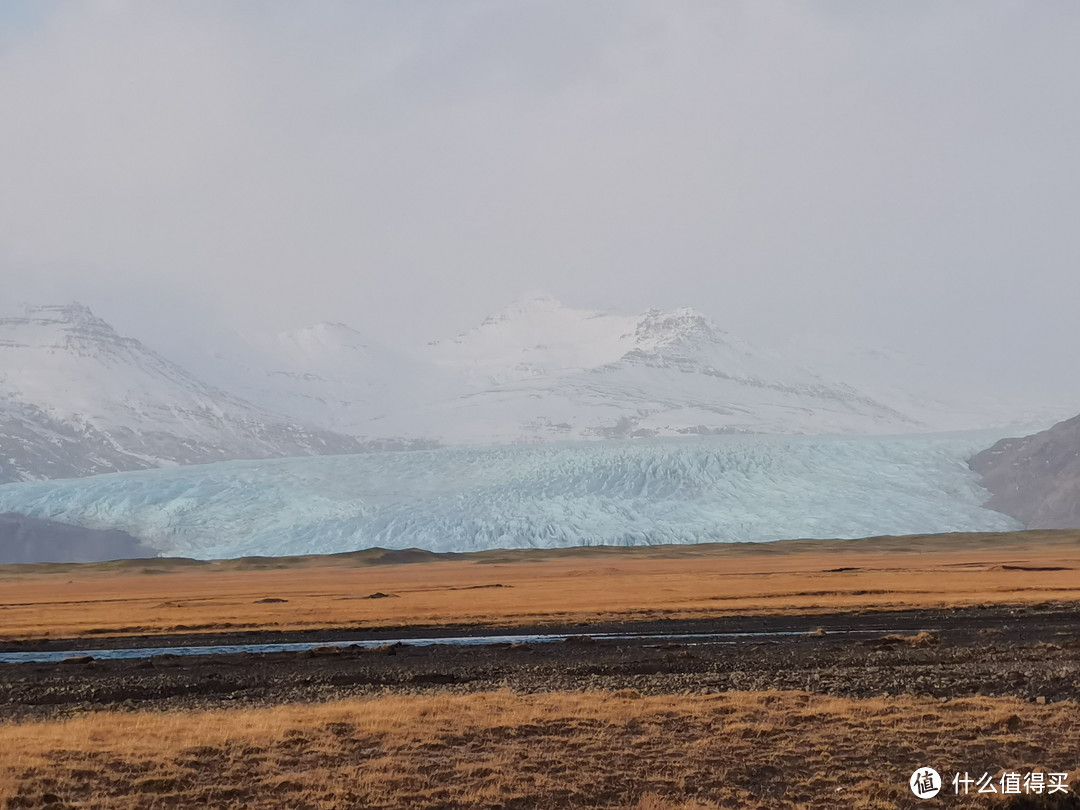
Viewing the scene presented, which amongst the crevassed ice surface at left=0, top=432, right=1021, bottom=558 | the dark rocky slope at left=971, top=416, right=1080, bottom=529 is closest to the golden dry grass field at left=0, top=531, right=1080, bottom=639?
the crevassed ice surface at left=0, top=432, right=1021, bottom=558

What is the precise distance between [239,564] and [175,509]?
26.5ft

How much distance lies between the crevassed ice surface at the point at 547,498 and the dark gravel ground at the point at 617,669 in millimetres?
58916

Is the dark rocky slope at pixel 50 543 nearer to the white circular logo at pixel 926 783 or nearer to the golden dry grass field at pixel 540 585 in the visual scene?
the golden dry grass field at pixel 540 585

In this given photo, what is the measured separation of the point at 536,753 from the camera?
14.8 meters

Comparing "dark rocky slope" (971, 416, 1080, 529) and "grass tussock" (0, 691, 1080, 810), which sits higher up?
"dark rocky slope" (971, 416, 1080, 529)

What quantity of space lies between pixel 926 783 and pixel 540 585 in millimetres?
54745

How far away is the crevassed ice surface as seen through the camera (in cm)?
9444

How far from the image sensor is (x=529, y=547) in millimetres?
93312

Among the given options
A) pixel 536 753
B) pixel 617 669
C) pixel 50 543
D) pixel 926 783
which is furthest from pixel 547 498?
pixel 926 783

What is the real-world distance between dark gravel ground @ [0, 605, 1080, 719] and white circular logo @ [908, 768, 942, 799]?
6.46 m

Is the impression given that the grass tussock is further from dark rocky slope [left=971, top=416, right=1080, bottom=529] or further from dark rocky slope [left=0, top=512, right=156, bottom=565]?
dark rocky slope [left=971, top=416, right=1080, bottom=529]

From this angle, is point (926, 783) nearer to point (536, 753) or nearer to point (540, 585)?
point (536, 753)

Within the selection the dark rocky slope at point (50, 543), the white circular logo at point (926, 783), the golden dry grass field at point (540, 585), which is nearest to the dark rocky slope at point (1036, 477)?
the golden dry grass field at point (540, 585)

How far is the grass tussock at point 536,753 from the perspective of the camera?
12.8 m
